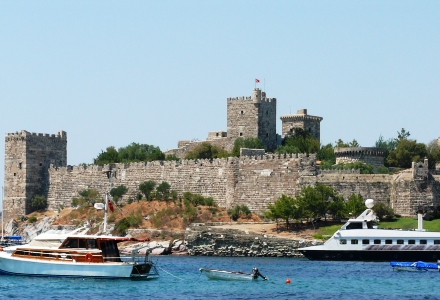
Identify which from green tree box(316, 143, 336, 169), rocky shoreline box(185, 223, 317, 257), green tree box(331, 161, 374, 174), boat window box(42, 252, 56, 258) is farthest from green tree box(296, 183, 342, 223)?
boat window box(42, 252, 56, 258)

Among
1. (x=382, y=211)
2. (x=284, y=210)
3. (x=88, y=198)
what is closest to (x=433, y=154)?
(x=382, y=211)

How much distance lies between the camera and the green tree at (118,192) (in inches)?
3494

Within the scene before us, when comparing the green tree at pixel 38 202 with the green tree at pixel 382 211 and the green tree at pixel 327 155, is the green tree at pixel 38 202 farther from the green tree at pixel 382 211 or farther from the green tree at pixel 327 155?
the green tree at pixel 382 211

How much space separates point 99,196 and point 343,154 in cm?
1877

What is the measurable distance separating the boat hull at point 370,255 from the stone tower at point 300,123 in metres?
34.8

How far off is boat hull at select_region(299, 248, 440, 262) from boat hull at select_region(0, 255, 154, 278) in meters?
14.5

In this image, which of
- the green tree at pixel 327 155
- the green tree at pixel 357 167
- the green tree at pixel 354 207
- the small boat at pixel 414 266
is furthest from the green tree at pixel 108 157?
the small boat at pixel 414 266

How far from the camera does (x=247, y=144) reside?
92875 millimetres

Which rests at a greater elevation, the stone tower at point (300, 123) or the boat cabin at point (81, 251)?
the stone tower at point (300, 123)

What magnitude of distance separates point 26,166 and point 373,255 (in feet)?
119

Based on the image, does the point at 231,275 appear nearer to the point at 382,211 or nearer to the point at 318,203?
the point at 318,203

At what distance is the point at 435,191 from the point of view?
75.2 m

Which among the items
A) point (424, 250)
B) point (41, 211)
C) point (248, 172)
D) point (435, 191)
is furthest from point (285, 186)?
point (41, 211)

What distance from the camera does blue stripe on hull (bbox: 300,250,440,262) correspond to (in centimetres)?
6438
